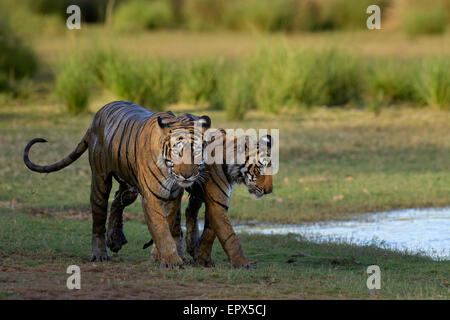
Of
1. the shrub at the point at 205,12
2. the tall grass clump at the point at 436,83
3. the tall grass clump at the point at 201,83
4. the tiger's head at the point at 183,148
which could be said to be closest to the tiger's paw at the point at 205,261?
the tiger's head at the point at 183,148

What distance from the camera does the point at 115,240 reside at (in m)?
8.33

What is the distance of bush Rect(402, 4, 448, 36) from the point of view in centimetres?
3131

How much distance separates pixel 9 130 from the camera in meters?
17.2

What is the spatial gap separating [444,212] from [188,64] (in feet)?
34.3

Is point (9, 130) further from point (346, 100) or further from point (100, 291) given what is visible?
point (100, 291)

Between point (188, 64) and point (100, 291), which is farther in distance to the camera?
point (188, 64)

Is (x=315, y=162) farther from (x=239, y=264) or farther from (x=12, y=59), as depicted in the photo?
(x=12, y=59)

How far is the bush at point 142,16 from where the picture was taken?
32569 mm

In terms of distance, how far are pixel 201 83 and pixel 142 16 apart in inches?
531

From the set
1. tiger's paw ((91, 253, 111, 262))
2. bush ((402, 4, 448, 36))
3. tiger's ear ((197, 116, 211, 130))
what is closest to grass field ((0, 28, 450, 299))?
tiger's paw ((91, 253, 111, 262))

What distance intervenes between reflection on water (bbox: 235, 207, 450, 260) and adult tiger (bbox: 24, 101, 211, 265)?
2.79m

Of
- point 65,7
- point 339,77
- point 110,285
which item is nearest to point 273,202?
point 110,285

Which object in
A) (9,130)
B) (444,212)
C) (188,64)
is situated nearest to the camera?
(444,212)
